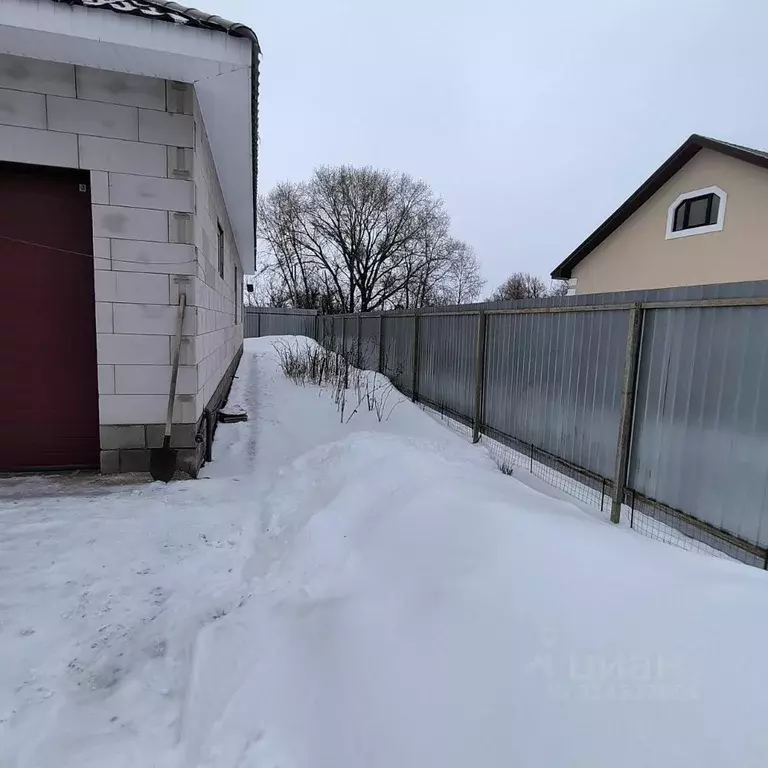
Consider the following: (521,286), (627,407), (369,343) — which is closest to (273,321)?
(369,343)

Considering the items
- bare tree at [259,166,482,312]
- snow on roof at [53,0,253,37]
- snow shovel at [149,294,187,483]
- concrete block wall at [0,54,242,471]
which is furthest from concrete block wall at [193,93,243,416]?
bare tree at [259,166,482,312]

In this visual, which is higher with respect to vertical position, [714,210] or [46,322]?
[714,210]

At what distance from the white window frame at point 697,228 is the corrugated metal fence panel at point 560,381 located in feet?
27.5

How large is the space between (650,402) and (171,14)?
4.20 m

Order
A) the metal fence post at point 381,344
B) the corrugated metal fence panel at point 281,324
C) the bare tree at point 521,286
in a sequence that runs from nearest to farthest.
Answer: the metal fence post at point 381,344
the corrugated metal fence panel at point 281,324
the bare tree at point 521,286

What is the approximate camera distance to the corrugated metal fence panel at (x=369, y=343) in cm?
956

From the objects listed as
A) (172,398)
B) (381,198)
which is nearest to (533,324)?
(172,398)

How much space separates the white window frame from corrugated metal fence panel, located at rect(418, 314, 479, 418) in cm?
782

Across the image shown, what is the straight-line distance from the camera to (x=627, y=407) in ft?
10.8

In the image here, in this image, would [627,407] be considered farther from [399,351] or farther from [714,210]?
[714,210]

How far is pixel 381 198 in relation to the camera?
2939cm

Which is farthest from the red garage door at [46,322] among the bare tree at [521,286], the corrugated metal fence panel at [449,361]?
the bare tree at [521,286]

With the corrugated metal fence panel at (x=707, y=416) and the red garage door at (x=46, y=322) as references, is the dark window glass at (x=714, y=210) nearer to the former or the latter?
the corrugated metal fence panel at (x=707, y=416)

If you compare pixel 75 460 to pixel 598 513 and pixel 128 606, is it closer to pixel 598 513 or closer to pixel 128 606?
pixel 128 606
